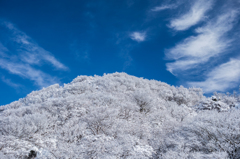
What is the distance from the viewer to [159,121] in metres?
22.6

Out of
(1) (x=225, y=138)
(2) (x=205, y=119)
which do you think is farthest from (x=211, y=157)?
(2) (x=205, y=119)

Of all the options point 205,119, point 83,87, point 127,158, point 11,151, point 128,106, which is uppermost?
point 83,87

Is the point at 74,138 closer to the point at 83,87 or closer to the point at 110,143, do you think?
the point at 110,143

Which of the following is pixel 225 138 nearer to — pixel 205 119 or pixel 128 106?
pixel 205 119

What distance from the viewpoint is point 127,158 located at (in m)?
12.4

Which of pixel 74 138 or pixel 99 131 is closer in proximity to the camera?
pixel 74 138

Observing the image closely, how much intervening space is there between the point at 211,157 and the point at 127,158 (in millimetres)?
6690

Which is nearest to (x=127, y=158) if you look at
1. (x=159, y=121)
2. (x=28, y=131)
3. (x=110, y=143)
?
(x=110, y=143)

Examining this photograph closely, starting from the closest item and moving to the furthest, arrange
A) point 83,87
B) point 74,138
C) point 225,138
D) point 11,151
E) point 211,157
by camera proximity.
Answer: point 211,157 → point 225,138 → point 11,151 → point 74,138 → point 83,87

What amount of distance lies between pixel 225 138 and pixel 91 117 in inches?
674

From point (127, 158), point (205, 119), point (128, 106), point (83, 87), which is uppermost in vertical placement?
point (83, 87)

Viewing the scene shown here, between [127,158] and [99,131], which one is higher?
[99,131]

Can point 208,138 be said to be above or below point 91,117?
below

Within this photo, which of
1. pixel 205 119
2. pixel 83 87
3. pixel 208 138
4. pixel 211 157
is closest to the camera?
pixel 211 157
